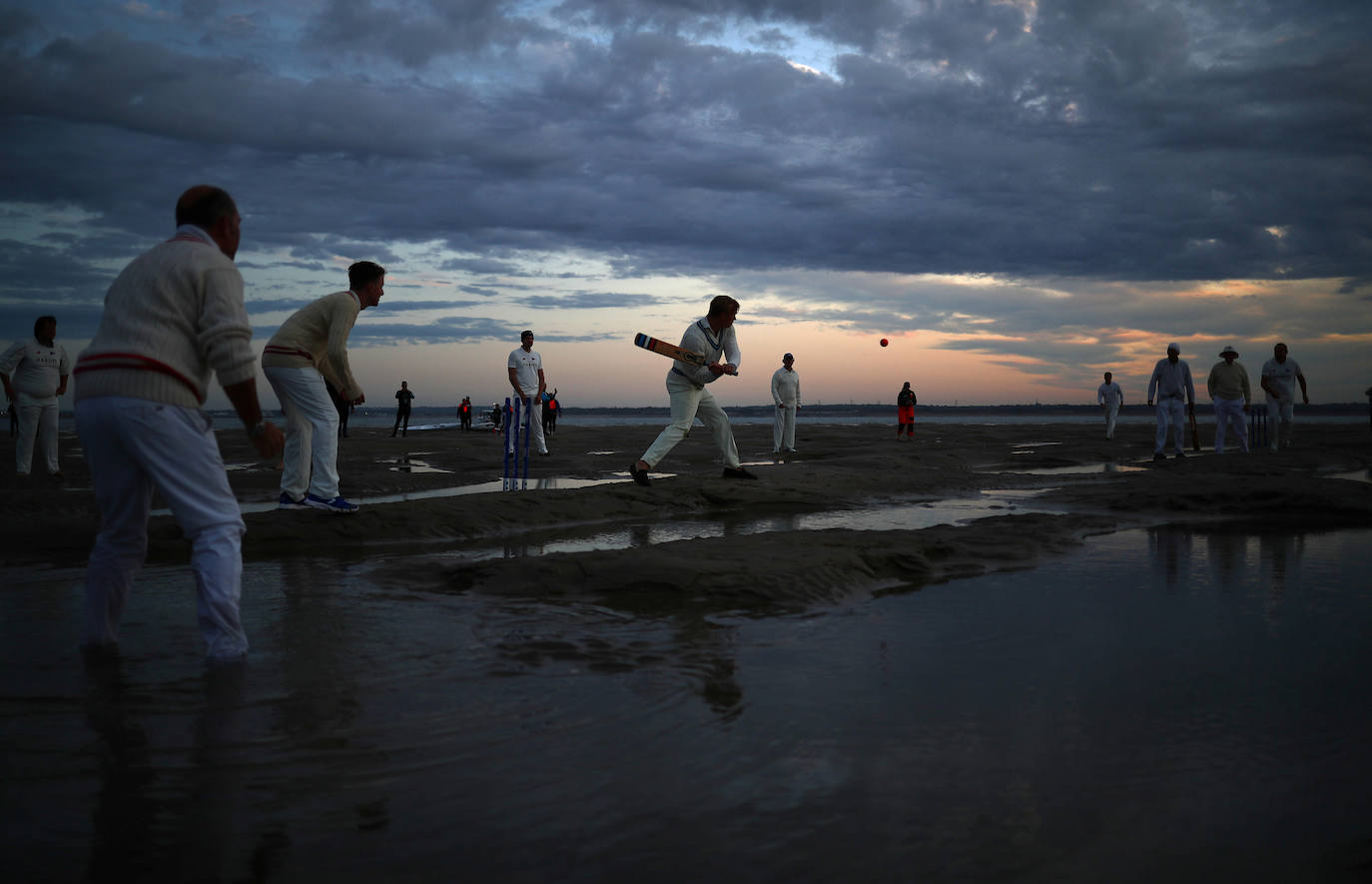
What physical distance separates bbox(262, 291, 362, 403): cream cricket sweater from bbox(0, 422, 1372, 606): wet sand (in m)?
1.19

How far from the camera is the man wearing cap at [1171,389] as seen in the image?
17.2 metres

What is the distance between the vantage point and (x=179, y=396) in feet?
12.1

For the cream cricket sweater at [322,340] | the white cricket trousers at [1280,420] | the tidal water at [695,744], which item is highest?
the cream cricket sweater at [322,340]

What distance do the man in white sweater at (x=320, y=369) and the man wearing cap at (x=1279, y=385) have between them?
18.7 meters

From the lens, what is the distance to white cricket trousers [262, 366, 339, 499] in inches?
290

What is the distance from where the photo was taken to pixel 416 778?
8.68ft

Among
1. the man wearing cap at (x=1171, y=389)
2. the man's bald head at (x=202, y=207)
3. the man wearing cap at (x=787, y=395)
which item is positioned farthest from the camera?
the man wearing cap at (x=787, y=395)

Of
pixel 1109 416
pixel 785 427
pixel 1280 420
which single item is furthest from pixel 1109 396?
pixel 785 427

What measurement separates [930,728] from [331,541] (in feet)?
18.3

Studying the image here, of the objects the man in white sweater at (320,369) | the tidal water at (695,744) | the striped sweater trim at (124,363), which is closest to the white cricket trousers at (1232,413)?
the tidal water at (695,744)

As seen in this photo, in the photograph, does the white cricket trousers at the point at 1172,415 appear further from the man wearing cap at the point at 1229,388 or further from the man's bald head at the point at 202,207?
the man's bald head at the point at 202,207

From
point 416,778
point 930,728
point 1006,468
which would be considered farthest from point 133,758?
point 1006,468

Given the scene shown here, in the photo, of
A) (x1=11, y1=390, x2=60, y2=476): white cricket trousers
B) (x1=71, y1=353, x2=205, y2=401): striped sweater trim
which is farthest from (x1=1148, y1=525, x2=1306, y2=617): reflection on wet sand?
(x1=11, y1=390, x2=60, y2=476): white cricket trousers

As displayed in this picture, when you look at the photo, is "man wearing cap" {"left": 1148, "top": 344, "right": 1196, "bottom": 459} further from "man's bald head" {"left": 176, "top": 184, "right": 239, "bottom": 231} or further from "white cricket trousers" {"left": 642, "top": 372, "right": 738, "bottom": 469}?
"man's bald head" {"left": 176, "top": 184, "right": 239, "bottom": 231}
